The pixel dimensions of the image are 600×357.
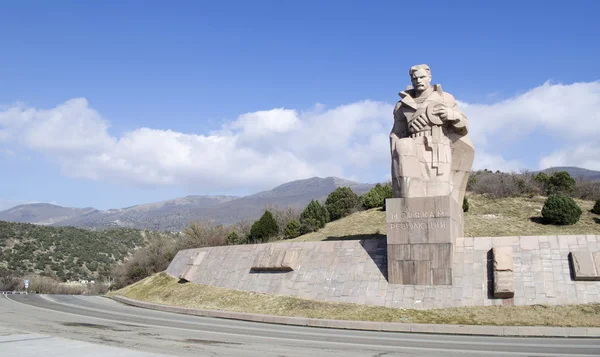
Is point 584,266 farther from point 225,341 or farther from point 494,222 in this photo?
point 494,222

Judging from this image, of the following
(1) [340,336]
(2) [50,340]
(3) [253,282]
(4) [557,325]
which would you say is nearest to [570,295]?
(4) [557,325]

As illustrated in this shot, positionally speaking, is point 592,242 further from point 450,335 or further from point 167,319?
point 167,319

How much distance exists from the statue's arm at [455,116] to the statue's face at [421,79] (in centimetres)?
75

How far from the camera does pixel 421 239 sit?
16.7 metres

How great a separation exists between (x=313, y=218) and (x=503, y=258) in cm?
2255

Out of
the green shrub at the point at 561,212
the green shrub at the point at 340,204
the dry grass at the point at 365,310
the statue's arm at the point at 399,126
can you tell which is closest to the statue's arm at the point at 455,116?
the statue's arm at the point at 399,126

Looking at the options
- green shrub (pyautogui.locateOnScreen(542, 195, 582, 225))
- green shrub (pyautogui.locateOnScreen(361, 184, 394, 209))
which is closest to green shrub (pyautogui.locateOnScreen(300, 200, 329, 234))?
green shrub (pyautogui.locateOnScreen(361, 184, 394, 209))

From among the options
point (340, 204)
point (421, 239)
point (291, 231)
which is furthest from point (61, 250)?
point (421, 239)

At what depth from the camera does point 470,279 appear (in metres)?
16.0

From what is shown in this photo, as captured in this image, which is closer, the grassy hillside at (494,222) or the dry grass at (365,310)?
the dry grass at (365,310)

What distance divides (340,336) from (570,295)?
645 cm

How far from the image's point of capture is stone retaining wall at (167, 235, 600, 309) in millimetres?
15062

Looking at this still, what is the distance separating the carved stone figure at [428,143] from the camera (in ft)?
57.3

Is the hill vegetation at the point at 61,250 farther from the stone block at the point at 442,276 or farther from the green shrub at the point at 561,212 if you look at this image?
the stone block at the point at 442,276
